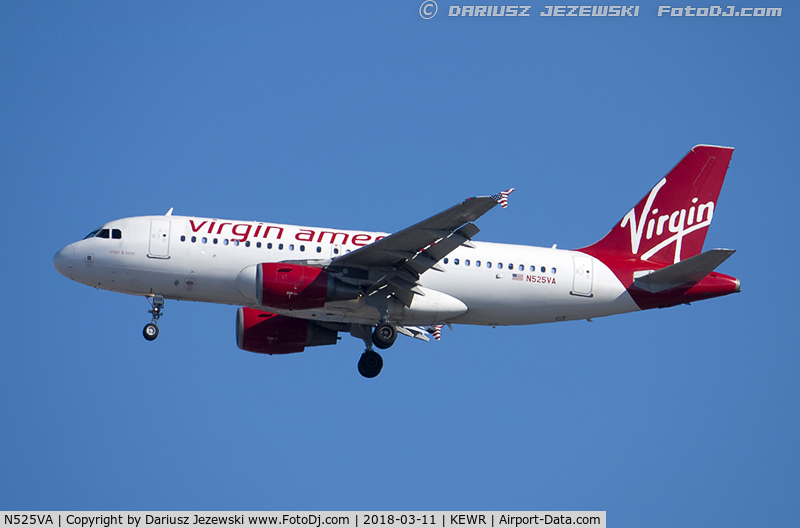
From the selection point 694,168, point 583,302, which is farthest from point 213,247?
point 694,168

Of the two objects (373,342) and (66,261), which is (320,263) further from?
(66,261)

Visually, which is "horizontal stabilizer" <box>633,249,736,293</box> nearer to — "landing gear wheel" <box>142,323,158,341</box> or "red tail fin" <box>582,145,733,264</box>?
"red tail fin" <box>582,145,733,264</box>

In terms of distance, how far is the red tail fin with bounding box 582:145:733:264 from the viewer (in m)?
43.4

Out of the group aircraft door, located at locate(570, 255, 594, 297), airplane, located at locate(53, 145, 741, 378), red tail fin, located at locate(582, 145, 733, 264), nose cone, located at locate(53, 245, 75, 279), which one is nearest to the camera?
airplane, located at locate(53, 145, 741, 378)

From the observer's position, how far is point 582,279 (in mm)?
41219

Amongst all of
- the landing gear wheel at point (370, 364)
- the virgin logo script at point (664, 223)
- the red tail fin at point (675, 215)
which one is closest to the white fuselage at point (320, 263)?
the landing gear wheel at point (370, 364)

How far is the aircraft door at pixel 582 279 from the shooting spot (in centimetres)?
4112

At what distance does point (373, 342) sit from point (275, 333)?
423 cm

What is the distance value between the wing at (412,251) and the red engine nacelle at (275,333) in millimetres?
4851

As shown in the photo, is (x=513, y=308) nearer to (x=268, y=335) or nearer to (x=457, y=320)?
(x=457, y=320)

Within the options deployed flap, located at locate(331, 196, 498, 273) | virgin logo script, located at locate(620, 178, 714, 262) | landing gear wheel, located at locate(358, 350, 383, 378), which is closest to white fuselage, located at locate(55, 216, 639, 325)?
deployed flap, located at locate(331, 196, 498, 273)

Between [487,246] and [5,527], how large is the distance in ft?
58.9

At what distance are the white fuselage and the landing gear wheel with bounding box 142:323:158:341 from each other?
48.5 inches

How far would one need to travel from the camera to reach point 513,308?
4072 cm
